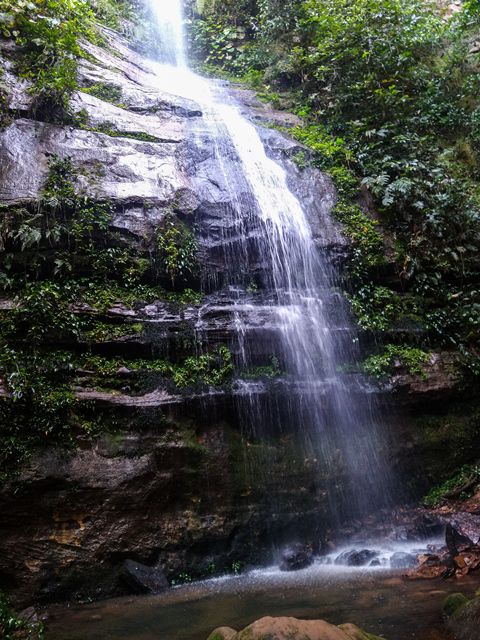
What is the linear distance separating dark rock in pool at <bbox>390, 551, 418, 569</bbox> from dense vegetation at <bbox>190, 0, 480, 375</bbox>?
2904mm

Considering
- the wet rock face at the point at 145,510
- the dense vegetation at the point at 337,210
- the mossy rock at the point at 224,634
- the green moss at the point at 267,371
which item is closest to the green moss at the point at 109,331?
the dense vegetation at the point at 337,210

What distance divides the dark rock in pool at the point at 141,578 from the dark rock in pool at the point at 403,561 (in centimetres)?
298

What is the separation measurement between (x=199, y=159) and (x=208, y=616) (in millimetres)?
8325

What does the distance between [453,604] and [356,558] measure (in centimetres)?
229

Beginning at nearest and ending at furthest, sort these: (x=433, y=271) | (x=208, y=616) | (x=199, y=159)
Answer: (x=208, y=616) → (x=433, y=271) → (x=199, y=159)

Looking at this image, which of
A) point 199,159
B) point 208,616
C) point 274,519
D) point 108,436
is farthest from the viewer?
point 199,159

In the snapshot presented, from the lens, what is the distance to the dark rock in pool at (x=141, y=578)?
5.67 meters

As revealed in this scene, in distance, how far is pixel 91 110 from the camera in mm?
9648

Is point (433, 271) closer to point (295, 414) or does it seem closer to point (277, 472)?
point (295, 414)

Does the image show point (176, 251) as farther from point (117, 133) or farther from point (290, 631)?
point (290, 631)

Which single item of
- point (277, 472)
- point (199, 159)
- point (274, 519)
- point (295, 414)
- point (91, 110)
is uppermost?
point (91, 110)

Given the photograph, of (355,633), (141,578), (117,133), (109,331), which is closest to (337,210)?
(117,133)

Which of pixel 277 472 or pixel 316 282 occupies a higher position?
pixel 316 282

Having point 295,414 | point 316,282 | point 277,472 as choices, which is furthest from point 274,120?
point 277,472
